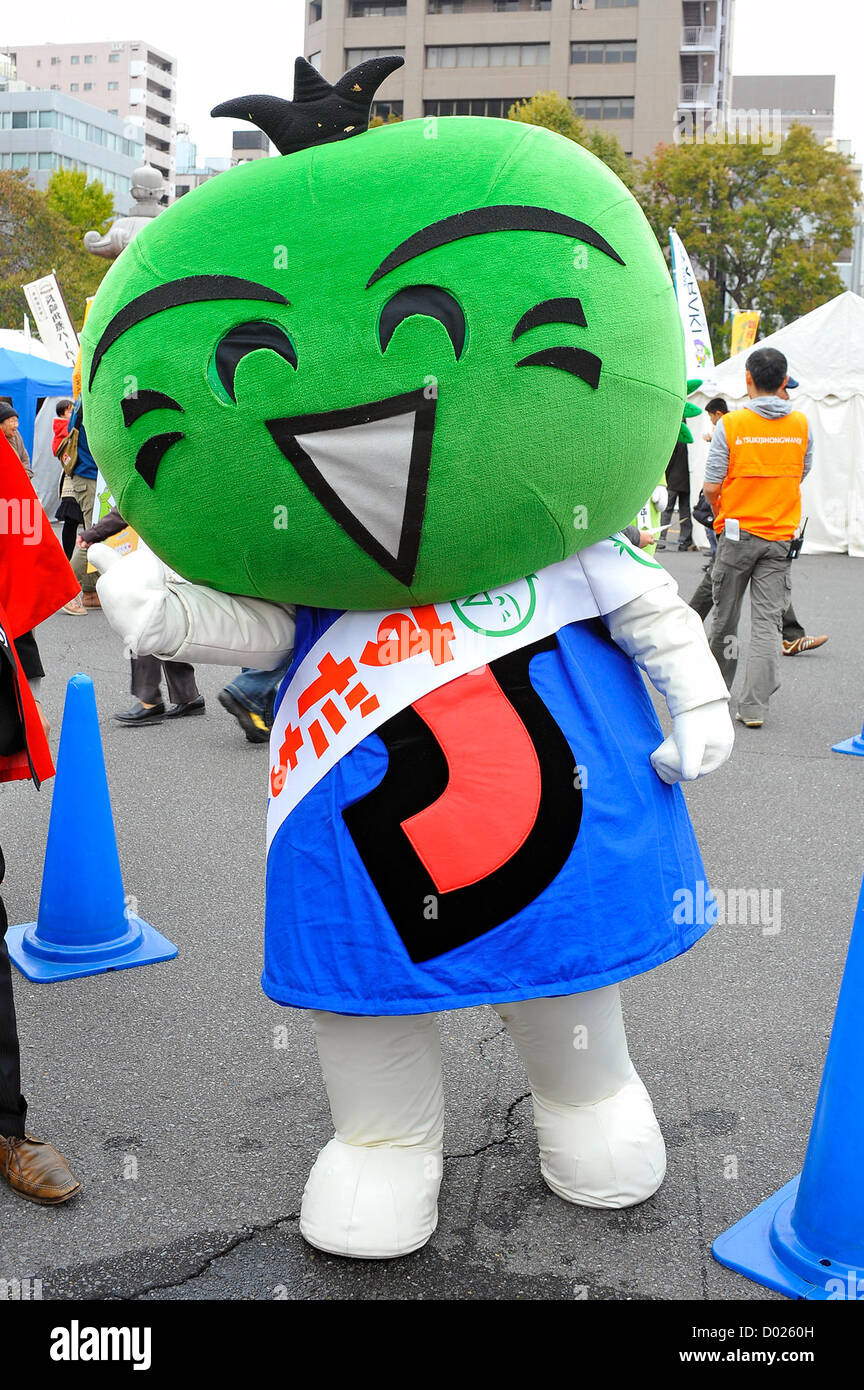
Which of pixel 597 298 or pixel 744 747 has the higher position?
pixel 597 298

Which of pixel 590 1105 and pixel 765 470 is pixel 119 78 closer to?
pixel 765 470

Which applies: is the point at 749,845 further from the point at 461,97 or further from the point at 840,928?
the point at 461,97

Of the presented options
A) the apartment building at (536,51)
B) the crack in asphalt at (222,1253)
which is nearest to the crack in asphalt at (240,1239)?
the crack in asphalt at (222,1253)

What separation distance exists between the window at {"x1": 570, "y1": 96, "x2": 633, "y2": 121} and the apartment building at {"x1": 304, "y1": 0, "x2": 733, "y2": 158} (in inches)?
1.8

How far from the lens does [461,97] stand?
6128 centimetres

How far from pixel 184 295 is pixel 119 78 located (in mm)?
125368

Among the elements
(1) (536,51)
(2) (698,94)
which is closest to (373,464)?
(1) (536,51)

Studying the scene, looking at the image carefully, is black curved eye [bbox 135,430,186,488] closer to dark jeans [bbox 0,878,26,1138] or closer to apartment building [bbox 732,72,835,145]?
dark jeans [bbox 0,878,26,1138]

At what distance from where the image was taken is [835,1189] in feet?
8.27

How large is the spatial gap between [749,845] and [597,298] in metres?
3.59

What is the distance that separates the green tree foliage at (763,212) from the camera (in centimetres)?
3356

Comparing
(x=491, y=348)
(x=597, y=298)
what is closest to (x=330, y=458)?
(x=491, y=348)

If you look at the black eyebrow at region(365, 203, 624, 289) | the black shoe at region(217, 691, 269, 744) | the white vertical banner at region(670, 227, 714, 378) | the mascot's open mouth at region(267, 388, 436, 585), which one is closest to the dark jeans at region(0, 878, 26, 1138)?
the mascot's open mouth at region(267, 388, 436, 585)
